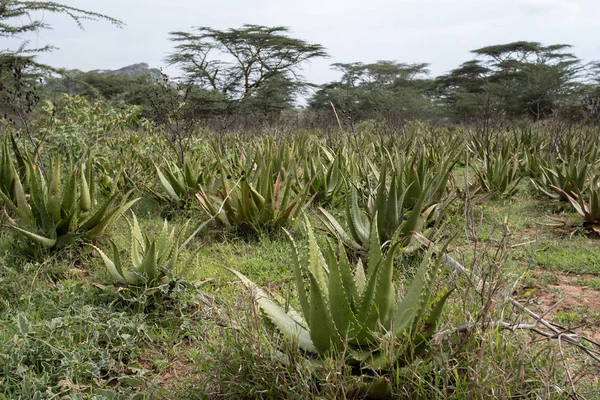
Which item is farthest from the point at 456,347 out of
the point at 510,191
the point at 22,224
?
the point at 510,191

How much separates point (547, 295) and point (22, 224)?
3.75m

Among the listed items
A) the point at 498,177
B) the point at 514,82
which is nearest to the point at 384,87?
the point at 514,82

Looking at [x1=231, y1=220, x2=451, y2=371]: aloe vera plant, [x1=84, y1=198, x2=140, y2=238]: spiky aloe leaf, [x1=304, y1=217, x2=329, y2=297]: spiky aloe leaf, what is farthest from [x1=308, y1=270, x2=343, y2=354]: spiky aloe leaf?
[x1=84, y1=198, x2=140, y2=238]: spiky aloe leaf

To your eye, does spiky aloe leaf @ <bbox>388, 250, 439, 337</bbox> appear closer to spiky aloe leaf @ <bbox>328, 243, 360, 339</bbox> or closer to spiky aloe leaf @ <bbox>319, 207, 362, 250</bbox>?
spiky aloe leaf @ <bbox>328, 243, 360, 339</bbox>

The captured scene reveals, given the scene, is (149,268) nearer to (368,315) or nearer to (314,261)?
(314,261)

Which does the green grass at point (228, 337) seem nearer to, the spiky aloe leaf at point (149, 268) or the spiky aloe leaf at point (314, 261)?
the spiky aloe leaf at point (149, 268)

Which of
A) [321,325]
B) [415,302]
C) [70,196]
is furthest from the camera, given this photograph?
[70,196]

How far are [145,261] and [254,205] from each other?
4.96 ft

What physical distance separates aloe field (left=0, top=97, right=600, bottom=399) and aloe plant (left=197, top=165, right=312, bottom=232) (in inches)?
0.7

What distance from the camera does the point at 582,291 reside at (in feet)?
10.5

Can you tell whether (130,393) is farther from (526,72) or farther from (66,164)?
(526,72)

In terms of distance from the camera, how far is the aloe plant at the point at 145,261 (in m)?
2.78

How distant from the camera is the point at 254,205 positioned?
4188 mm

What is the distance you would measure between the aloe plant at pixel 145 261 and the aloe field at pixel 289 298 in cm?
1
